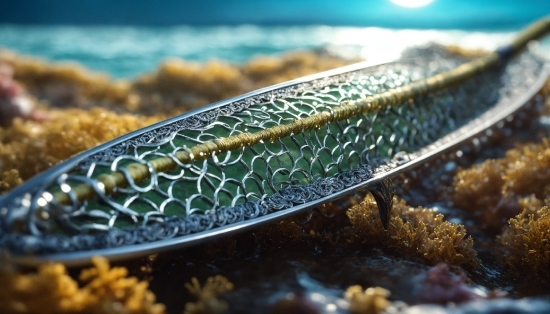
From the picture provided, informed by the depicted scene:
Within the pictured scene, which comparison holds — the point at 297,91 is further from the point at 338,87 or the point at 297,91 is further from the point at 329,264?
the point at 329,264

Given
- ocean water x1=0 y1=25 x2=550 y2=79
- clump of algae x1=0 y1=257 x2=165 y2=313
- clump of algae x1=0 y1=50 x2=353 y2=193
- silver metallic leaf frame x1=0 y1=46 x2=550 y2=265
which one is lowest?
clump of algae x1=0 y1=257 x2=165 y2=313

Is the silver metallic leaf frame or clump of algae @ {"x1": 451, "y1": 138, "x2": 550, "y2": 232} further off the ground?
the silver metallic leaf frame

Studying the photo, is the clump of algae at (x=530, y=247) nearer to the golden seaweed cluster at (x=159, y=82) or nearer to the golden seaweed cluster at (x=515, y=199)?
the golden seaweed cluster at (x=515, y=199)

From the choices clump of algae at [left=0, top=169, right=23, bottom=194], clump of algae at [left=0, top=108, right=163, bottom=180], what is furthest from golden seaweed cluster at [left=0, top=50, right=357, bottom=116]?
clump of algae at [left=0, top=169, right=23, bottom=194]

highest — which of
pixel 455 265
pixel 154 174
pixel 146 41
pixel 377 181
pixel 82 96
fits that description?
pixel 146 41

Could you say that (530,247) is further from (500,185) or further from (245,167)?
(245,167)

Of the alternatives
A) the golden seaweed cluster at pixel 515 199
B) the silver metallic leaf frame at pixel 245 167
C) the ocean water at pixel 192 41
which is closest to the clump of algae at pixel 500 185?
the golden seaweed cluster at pixel 515 199

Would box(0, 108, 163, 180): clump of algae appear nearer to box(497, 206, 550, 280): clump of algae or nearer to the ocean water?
box(497, 206, 550, 280): clump of algae

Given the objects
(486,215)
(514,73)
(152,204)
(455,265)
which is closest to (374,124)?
(486,215)
